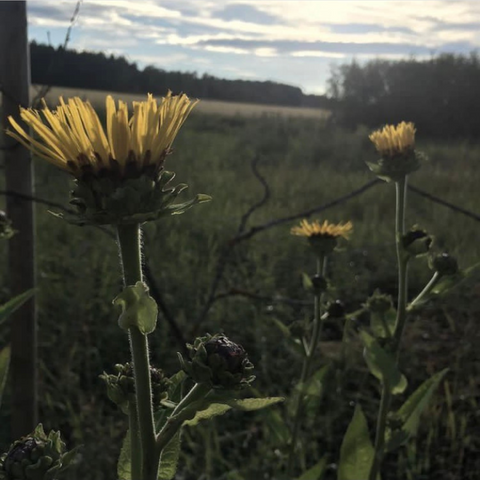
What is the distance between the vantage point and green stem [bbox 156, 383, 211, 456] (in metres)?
0.64

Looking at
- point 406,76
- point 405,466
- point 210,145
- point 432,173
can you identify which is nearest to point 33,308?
point 405,466

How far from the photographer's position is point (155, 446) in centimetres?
64

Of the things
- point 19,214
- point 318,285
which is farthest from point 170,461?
point 19,214

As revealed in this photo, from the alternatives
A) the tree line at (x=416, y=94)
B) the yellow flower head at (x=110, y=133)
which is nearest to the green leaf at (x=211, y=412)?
the yellow flower head at (x=110, y=133)

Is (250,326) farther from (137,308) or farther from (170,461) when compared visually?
(137,308)

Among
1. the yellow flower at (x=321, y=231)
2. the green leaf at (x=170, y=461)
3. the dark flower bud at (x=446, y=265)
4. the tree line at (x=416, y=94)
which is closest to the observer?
the green leaf at (x=170, y=461)

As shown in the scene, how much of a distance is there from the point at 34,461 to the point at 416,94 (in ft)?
49.8

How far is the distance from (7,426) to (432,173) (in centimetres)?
612

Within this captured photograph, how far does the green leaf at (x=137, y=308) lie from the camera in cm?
56

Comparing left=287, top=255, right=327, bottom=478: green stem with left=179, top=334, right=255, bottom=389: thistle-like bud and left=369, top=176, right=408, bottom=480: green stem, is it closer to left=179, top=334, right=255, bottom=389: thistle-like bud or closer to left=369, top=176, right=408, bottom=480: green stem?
left=369, top=176, right=408, bottom=480: green stem

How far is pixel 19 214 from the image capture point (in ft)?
5.72

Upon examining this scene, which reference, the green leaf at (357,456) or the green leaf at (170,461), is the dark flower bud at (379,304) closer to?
the green leaf at (357,456)

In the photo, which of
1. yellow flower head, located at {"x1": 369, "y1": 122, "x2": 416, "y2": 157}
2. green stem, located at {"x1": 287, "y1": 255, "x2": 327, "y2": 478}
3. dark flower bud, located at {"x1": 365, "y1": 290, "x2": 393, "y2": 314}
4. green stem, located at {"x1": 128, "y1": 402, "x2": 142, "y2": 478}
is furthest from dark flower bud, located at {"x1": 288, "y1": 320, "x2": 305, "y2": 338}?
green stem, located at {"x1": 128, "y1": 402, "x2": 142, "y2": 478}

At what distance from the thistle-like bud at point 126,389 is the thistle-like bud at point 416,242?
73 centimetres
